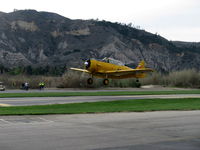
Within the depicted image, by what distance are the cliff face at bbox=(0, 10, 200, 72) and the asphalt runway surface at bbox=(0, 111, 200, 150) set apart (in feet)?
426

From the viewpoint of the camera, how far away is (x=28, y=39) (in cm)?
17875

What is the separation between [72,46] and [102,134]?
164m

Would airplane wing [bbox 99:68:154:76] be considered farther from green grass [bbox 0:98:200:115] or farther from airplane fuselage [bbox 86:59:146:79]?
green grass [bbox 0:98:200:115]

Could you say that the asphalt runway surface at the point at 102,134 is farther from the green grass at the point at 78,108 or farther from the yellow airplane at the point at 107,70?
the yellow airplane at the point at 107,70

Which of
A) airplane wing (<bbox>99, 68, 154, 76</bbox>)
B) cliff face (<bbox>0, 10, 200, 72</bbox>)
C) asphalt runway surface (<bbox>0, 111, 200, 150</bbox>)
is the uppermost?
cliff face (<bbox>0, 10, 200, 72</bbox>)

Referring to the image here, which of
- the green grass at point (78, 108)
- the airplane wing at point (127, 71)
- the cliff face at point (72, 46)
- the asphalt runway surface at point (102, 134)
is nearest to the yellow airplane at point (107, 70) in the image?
the airplane wing at point (127, 71)

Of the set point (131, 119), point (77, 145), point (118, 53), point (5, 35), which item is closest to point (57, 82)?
point (131, 119)

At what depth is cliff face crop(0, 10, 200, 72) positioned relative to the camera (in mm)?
160625

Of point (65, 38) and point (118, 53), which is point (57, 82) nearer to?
point (118, 53)

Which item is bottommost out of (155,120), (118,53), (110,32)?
(155,120)

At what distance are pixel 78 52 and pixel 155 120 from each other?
5697 inches

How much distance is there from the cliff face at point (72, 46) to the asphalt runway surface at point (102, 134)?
129786mm

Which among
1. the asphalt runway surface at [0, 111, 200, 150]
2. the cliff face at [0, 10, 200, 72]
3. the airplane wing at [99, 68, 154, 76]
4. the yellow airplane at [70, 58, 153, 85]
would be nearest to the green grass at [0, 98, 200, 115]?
the asphalt runway surface at [0, 111, 200, 150]

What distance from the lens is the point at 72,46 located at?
178375 mm
